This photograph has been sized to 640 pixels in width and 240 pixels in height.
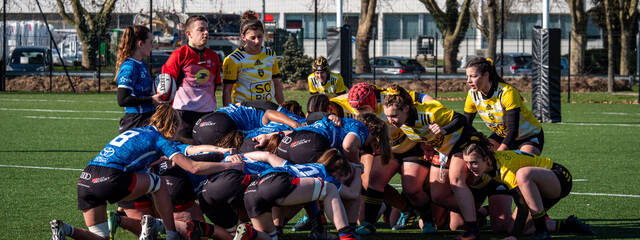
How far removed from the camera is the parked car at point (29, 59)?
97.9 ft

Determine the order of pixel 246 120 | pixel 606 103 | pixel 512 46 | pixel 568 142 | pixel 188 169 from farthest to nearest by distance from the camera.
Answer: pixel 512 46 < pixel 606 103 < pixel 568 142 < pixel 246 120 < pixel 188 169

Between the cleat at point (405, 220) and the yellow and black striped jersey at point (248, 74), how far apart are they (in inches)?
88.9

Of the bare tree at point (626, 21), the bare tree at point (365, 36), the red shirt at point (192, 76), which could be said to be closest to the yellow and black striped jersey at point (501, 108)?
the red shirt at point (192, 76)

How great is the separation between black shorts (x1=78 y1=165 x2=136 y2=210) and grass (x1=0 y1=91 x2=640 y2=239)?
1.04 meters

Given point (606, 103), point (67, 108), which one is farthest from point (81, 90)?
point (606, 103)

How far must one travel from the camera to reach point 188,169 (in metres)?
5.37

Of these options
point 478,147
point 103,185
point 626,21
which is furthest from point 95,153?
point 626,21

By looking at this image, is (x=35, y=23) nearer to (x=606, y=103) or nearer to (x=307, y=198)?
(x=606, y=103)

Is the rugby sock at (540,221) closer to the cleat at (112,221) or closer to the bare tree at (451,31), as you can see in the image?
the cleat at (112,221)

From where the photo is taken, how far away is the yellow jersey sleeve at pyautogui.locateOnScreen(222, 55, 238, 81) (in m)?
8.18

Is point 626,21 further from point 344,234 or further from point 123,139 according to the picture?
point 123,139

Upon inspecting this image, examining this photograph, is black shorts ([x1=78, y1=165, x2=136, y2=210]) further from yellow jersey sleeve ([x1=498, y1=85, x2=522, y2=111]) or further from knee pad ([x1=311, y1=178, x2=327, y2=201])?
yellow jersey sleeve ([x1=498, y1=85, x2=522, y2=111])

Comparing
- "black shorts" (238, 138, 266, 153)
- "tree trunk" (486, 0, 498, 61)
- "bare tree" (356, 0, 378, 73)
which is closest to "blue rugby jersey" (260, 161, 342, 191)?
"black shorts" (238, 138, 266, 153)

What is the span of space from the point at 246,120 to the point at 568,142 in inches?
293
